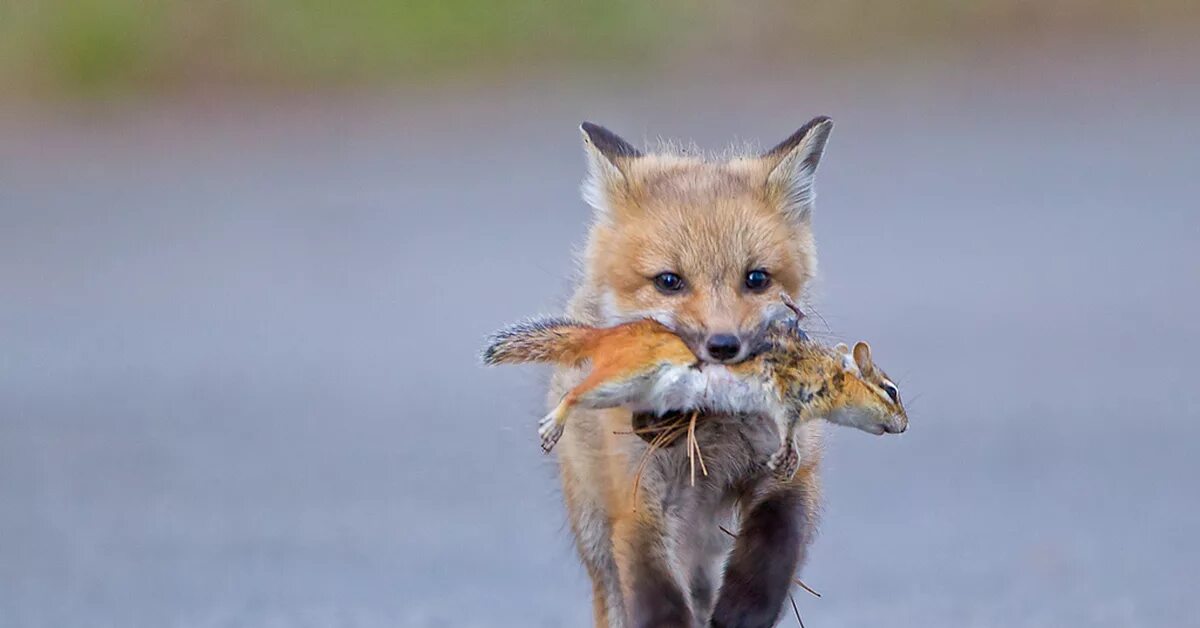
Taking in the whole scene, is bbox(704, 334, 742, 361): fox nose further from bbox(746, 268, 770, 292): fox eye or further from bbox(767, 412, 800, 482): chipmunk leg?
bbox(746, 268, 770, 292): fox eye

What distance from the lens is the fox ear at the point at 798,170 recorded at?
7266mm

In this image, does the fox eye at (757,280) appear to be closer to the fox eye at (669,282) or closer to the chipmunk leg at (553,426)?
the fox eye at (669,282)

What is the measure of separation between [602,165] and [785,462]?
167 centimetres

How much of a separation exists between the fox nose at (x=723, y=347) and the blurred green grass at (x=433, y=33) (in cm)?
1352

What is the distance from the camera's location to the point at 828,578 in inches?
348

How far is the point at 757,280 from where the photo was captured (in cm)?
679

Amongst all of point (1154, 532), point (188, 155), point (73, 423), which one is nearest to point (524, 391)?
point (1154, 532)

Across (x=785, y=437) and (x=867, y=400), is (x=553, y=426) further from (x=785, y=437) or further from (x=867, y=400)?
(x=867, y=400)

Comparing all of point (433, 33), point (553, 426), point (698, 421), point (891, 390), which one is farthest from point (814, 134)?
point (433, 33)

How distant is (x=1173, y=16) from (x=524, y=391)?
12811mm

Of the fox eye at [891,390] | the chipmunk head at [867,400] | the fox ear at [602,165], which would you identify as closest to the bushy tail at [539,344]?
the chipmunk head at [867,400]

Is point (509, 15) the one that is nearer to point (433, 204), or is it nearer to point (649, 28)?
point (649, 28)

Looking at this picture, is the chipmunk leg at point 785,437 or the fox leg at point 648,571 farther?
the fox leg at point 648,571

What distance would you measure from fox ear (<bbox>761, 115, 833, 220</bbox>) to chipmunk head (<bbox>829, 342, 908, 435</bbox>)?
54.1 inches
